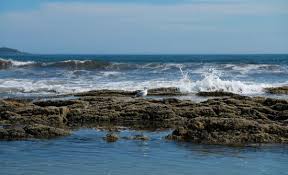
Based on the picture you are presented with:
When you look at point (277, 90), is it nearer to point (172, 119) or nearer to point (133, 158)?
point (172, 119)

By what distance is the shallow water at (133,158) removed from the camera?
36.9 feet

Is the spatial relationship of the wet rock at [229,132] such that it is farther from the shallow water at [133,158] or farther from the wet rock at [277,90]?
the wet rock at [277,90]

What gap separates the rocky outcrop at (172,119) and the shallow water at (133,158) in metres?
0.61

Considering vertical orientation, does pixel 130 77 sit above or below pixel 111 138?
below

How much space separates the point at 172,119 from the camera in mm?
17562

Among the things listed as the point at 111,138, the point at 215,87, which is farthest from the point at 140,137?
the point at 215,87

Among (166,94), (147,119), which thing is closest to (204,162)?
(147,119)

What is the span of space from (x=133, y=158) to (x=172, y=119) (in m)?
5.28

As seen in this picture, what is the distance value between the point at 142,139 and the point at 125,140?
443 millimetres

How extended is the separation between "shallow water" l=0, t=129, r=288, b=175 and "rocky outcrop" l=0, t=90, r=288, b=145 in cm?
61

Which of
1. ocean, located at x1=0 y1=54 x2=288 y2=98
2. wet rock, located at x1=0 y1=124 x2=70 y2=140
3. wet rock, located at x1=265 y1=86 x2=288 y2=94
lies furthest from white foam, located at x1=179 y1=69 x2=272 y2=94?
wet rock, located at x1=0 y1=124 x2=70 y2=140

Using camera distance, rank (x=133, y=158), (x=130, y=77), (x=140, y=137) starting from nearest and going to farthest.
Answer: (x=133, y=158) < (x=140, y=137) < (x=130, y=77)

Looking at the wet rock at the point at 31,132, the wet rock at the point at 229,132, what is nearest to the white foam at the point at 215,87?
the wet rock at the point at 229,132

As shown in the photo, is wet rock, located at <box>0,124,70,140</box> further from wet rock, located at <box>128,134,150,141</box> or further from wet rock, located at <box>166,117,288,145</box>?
wet rock, located at <box>166,117,288,145</box>
